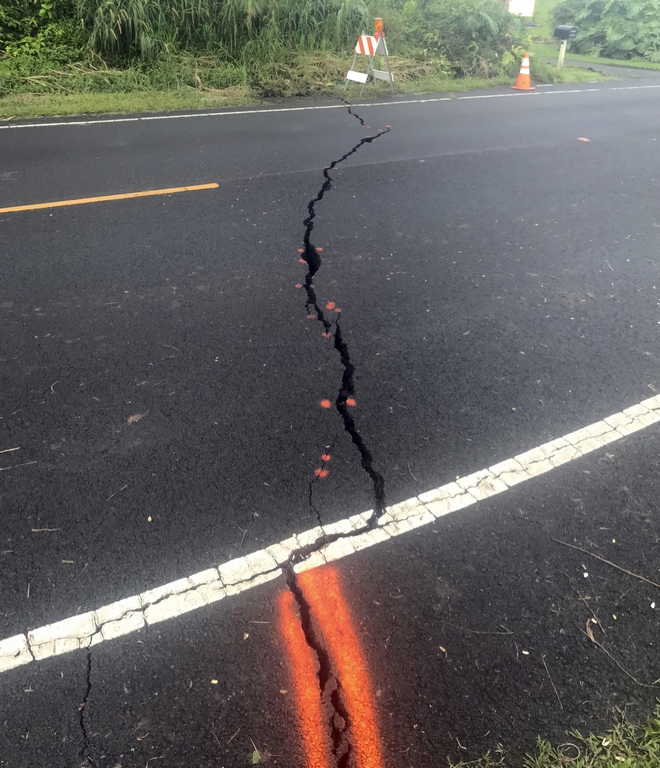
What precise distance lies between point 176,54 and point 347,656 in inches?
492

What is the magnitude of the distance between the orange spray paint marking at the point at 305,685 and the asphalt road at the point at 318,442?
41 mm

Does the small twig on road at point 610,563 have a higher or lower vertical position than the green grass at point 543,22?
lower

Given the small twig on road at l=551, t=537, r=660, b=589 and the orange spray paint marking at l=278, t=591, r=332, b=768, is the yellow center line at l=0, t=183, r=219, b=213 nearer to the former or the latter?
the orange spray paint marking at l=278, t=591, r=332, b=768

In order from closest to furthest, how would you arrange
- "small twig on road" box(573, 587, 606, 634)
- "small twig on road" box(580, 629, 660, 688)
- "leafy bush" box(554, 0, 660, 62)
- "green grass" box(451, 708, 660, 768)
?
"green grass" box(451, 708, 660, 768) → "small twig on road" box(580, 629, 660, 688) → "small twig on road" box(573, 587, 606, 634) → "leafy bush" box(554, 0, 660, 62)

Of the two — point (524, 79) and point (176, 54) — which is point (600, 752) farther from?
point (524, 79)

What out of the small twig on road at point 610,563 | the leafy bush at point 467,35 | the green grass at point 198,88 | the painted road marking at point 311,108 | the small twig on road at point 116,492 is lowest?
the small twig on road at point 610,563

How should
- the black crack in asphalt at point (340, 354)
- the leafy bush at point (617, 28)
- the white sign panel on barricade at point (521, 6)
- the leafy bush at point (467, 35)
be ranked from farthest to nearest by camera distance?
1. the leafy bush at point (617, 28)
2. the white sign panel on barricade at point (521, 6)
3. the leafy bush at point (467, 35)
4. the black crack in asphalt at point (340, 354)

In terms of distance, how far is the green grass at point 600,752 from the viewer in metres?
1.95

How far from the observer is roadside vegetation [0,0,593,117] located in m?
10.5

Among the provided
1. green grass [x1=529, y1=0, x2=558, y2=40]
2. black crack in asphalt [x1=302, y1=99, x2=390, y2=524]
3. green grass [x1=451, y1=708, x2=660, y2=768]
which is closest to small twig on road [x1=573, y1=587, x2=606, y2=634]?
green grass [x1=451, y1=708, x2=660, y2=768]

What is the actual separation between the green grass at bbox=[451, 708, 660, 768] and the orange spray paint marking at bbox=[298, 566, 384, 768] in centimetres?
31

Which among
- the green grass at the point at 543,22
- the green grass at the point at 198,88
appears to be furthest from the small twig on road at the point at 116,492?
the green grass at the point at 543,22

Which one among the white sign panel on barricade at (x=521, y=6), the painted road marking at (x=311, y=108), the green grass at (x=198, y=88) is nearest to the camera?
the painted road marking at (x=311, y=108)

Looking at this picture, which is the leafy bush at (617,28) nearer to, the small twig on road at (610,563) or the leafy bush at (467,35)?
the leafy bush at (467,35)
